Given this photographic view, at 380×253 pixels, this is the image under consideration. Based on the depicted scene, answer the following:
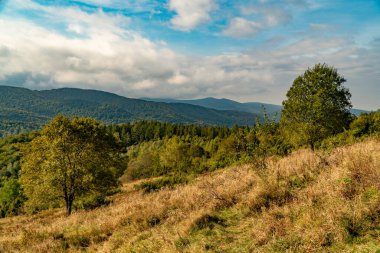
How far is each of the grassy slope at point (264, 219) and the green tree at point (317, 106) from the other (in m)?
26.2

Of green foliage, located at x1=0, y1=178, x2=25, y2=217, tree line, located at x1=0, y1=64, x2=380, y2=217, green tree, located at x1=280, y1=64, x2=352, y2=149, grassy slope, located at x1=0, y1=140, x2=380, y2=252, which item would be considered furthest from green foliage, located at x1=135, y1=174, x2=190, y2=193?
green foliage, located at x1=0, y1=178, x2=25, y2=217

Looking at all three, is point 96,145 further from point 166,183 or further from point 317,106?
point 317,106

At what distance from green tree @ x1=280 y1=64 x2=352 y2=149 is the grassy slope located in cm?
2619

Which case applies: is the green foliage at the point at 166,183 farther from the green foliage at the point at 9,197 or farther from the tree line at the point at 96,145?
the green foliage at the point at 9,197

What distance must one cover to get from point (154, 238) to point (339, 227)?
179 inches

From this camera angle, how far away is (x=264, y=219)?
6699 mm

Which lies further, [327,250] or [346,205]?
[346,205]

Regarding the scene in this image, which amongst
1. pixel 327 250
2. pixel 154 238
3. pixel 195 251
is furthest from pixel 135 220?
pixel 327 250

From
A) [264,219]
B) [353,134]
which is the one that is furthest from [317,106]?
[264,219]

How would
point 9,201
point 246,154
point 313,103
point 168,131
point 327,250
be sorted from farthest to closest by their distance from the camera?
point 168,131 < point 9,201 < point 313,103 < point 246,154 < point 327,250

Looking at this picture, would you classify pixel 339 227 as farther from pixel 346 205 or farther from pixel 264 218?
pixel 264 218

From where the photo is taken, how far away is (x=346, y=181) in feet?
22.4

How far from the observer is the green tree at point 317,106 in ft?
112

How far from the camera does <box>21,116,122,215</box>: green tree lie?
28.5 metres
